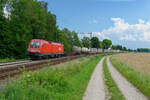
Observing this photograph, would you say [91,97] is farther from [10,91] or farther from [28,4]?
[28,4]

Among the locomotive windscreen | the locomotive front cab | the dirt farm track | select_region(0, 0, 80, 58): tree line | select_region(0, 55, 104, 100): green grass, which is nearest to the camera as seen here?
select_region(0, 55, 104, 100): green grass

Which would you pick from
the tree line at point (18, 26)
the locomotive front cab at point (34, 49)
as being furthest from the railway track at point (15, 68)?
the tree line at point (18, 26)

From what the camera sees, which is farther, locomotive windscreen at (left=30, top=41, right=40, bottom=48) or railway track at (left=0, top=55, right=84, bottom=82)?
locomotive windscreen at (left=30, top=41, right=40, bottom=48)

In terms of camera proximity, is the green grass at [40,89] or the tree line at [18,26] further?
the tree line at [18,26]

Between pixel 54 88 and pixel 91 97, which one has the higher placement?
pixel 54 88

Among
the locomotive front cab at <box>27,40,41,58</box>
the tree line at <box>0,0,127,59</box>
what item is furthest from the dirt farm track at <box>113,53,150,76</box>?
the tree line at <box>0,0,127,59</box>

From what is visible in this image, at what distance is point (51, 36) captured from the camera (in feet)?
160

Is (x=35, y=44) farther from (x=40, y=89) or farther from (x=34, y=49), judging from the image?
(x=40, y=89)

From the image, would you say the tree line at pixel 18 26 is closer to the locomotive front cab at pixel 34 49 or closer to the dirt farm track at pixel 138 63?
the locomotive front cab at pixel 34 49

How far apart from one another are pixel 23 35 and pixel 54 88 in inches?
1045

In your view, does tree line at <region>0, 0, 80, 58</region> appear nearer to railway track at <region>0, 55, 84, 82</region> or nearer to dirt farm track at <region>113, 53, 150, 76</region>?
railway track at <region>0, 55, 84, 82</region>

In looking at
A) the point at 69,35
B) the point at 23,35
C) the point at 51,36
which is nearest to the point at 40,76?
the point at 23,35

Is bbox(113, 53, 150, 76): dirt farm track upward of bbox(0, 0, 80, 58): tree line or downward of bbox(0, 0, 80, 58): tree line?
downward

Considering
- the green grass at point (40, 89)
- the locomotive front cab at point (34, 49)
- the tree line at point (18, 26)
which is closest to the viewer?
the green grass at point (40, 89)
